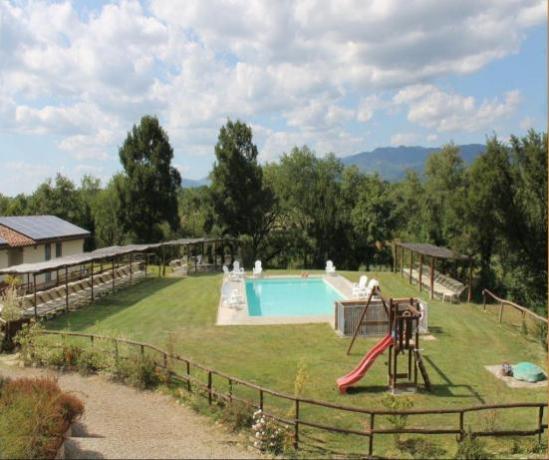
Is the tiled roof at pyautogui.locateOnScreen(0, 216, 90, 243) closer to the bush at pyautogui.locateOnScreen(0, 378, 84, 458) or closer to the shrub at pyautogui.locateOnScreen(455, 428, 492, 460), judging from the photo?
the bush at pyautogui.locateOnScreen(0, 378, 84, 458)

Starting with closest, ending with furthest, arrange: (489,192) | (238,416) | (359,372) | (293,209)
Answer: (238,416) → (359,372) → (489,192) → (293,209)

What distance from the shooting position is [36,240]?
83.4ft

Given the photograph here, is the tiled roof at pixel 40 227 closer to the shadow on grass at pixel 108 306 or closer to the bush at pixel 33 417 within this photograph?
the shadow on grass at pixel 108 306

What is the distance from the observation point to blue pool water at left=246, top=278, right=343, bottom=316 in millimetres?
21625

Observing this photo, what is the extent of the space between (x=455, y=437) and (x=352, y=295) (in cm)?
1329

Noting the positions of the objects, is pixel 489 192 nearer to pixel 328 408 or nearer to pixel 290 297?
pixel 290 297

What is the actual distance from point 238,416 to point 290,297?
15.8m

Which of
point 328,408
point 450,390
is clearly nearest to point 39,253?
point 328,408

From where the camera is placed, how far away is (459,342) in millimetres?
14727

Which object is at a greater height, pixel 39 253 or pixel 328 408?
pixel 39 253

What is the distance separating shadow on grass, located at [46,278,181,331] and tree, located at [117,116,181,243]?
1088cm

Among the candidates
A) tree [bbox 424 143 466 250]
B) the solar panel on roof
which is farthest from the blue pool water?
the solar panel on roof

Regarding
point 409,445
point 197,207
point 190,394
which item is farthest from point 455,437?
point 197,207

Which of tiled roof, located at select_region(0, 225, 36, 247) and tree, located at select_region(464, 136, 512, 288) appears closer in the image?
tree, located at select_region(464, 136, 512, 288)
